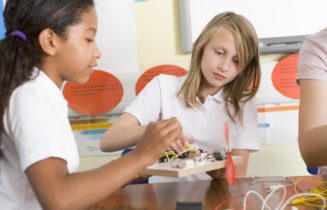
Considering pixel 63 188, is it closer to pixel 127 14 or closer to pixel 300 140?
pixel 300 140

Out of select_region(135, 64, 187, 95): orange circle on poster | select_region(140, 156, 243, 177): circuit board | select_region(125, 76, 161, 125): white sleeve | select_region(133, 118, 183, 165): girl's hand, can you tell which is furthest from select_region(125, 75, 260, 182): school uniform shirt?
select_region(133, 118, 183, 165): girl's hand

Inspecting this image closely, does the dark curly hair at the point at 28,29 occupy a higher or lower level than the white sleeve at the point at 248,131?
higher

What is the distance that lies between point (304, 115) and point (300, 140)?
78 mm

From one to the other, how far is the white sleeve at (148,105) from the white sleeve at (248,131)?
0.30m

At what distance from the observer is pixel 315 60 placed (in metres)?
1.13

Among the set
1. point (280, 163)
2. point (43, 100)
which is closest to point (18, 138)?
point (43, 100)

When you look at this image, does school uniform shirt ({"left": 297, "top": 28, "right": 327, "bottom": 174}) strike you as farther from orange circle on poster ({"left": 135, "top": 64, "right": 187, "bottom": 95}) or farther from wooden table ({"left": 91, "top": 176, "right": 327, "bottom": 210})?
orange circle on poster ({"left": 135, "top": 64, "right": 187, "bottom": 95})

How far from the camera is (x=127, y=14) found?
65.8 inches

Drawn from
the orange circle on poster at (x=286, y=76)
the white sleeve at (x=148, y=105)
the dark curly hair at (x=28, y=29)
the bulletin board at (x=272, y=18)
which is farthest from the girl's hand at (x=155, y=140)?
the orange circle on poster at (x=286, y=76)

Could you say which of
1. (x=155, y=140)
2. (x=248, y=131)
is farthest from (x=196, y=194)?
(x=248, y=131)

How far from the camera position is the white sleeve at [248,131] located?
136cm

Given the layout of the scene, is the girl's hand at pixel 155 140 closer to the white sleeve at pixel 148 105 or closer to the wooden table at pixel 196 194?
the wooden table at pixel 196 194

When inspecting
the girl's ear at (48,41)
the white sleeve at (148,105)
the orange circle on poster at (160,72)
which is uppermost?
the girl's ear at (48,41)

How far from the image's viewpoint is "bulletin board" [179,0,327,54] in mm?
1640
